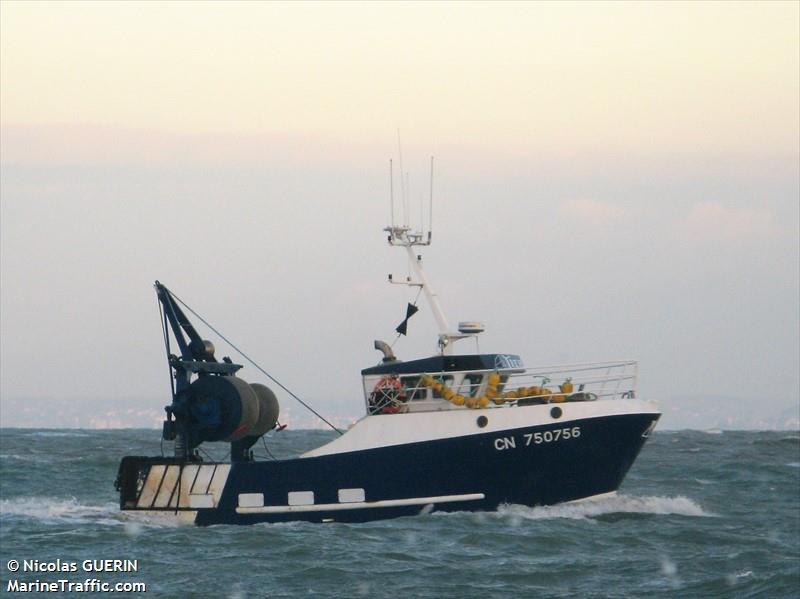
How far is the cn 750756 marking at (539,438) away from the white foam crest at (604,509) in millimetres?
1501

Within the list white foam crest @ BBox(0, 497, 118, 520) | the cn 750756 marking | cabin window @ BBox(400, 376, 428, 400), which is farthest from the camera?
white foam crest @ BBox(0, 497, 118, 520)

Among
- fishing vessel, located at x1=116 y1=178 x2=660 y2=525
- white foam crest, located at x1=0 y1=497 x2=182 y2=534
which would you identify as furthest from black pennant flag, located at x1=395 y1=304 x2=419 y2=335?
white foam crest, located at x1=0 y1=497 x2=182 y2=534

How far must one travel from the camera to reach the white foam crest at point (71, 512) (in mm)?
31141

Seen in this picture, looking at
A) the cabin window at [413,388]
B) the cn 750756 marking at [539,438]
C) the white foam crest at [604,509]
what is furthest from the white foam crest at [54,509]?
the white foam crest at [604,509]

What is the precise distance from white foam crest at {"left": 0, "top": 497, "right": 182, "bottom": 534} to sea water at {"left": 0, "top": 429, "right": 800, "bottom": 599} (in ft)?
0.15

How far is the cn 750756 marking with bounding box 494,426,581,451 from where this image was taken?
29906 millimetres

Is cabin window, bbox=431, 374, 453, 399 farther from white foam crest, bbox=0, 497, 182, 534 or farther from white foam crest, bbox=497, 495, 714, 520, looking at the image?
white foam crest, bbox=0, 497, 182, 534

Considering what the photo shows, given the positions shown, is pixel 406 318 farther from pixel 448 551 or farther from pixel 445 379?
pixel 448 551

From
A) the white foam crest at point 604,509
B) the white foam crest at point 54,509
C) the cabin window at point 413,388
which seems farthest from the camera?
the white foam crest at point 54,509

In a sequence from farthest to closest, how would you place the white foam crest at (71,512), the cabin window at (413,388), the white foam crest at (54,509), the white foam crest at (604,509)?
1. the white foam crest at (54,509)
2. the white foam crest at (71,512)
3. the cabin window at (413,388)
4. the white foam crest at (604,509)

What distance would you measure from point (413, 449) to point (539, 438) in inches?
110

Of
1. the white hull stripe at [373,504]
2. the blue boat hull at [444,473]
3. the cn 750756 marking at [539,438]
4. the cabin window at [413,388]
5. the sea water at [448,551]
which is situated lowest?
the sea water at [448,551]

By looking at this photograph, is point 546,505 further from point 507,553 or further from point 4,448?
point 4,448

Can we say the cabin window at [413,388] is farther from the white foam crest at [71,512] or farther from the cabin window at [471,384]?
the white foam crest at [71,512]
